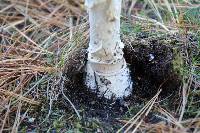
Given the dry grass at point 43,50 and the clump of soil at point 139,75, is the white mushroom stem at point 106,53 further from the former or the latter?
the dry grass at point 43,50

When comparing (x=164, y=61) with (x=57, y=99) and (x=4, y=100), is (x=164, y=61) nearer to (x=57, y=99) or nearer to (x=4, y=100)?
(x=57, y=99)

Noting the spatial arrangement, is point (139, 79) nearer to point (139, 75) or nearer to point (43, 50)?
point (139, 75)

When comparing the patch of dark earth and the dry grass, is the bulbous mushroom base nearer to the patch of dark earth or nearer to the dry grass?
the patch of dark earth

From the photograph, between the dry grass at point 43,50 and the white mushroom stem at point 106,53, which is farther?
the dry grass at point 43,50

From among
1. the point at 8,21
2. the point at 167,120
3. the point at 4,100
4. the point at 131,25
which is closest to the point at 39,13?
the point at 8,21

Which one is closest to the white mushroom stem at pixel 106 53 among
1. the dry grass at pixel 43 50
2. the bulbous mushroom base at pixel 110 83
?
the bulbous mushroom base at pixel 110 83

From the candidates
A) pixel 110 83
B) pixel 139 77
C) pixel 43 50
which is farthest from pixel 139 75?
pixel 43 50
